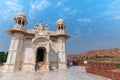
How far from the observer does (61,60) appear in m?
21.7

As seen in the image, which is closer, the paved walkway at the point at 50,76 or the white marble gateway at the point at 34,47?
the paved walkway at the point at 50,76

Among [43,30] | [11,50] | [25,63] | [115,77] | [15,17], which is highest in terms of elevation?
[15,17]

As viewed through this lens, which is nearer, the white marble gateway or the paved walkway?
the paved walkway

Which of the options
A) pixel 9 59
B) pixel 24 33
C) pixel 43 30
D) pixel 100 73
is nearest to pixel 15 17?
pixel 24 33

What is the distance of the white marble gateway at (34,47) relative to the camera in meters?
18.8

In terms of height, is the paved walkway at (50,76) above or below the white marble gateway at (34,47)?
below

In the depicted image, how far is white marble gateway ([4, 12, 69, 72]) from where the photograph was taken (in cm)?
1881

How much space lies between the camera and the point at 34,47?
1927 centimetres

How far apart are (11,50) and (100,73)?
1383 centimetres

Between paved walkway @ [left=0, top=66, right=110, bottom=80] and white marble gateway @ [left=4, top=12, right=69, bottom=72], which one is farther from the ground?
white marble gateway @ [left=4, top=12, right=69, bottom=72]

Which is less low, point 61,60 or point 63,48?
point 63,48

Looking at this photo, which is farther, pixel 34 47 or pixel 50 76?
pixel 34 47

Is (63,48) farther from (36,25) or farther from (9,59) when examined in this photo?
(9,59)

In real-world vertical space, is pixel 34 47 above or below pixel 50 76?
above
